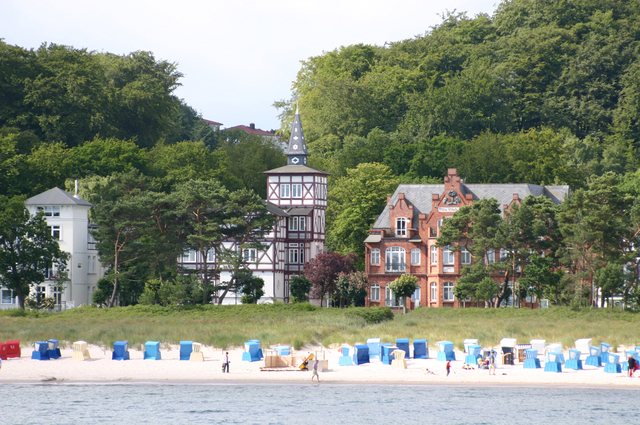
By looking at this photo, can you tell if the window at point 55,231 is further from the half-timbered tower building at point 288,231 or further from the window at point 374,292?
the window at point 374,292

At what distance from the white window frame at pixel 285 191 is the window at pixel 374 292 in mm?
11096

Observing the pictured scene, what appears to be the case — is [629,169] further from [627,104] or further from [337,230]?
[337,230]

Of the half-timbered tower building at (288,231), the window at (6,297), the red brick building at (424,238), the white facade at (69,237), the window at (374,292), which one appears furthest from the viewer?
the half-timbered tower building at (288,231)

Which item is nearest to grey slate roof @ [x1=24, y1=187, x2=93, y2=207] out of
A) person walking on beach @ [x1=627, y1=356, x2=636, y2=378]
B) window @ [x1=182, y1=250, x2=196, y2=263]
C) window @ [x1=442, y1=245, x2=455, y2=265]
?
window @ [x1=182, y1=250, x2=196, y2=263]

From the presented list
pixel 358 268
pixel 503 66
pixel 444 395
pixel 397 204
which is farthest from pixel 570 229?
pixel 503 66

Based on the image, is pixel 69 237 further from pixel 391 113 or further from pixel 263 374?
pixel 391 113

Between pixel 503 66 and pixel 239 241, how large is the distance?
3731 cm

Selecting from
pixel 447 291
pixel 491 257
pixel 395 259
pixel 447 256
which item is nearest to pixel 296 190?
pixel 395 259

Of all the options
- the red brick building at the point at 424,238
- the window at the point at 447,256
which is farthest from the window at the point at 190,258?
the window at the point at 447,256

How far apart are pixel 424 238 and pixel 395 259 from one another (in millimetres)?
2639

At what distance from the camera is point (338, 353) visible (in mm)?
49188

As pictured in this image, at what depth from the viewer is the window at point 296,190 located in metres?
82.1

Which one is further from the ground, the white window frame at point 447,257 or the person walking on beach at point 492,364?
the white window frame at point 447,257

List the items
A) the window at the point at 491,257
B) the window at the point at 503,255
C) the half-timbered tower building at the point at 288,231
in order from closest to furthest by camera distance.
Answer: the window at the point at 503,255
the window at the point at 491,257
the half-timbered tower building at the point at 288,231
